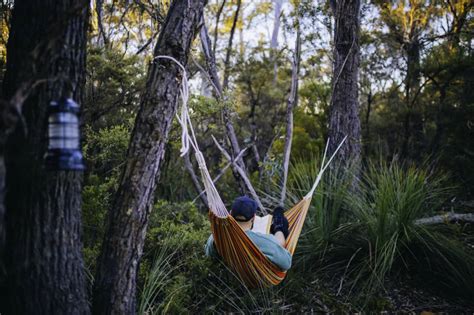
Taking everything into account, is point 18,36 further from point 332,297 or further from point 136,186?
point 332,297

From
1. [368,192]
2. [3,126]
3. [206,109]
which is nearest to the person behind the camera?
[3,126]

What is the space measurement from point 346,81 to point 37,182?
282 cm

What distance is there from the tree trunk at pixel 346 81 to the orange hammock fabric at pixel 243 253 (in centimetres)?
151

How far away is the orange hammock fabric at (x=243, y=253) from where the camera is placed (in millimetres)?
1920

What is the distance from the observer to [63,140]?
1.13 metres

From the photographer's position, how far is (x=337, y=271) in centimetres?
254

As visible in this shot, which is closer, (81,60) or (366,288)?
(81,60)

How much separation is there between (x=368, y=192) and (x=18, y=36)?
212 centimetres

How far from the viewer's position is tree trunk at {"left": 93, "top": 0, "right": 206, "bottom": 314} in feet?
5.00

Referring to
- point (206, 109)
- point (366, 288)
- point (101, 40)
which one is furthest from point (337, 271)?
point (101, 40)

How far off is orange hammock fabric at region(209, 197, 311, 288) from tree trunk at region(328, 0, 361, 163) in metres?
1.51

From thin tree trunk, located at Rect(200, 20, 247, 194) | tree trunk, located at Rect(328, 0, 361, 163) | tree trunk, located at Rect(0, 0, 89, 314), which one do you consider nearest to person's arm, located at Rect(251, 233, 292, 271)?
tree trunk, located at Rect(0, 0, 89, 314)

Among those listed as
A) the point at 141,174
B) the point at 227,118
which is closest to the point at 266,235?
the point at 141,174

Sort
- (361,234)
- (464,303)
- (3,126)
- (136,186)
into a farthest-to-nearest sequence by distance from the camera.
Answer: (361,234) < (464,303) < (136,186) < (3,126)
